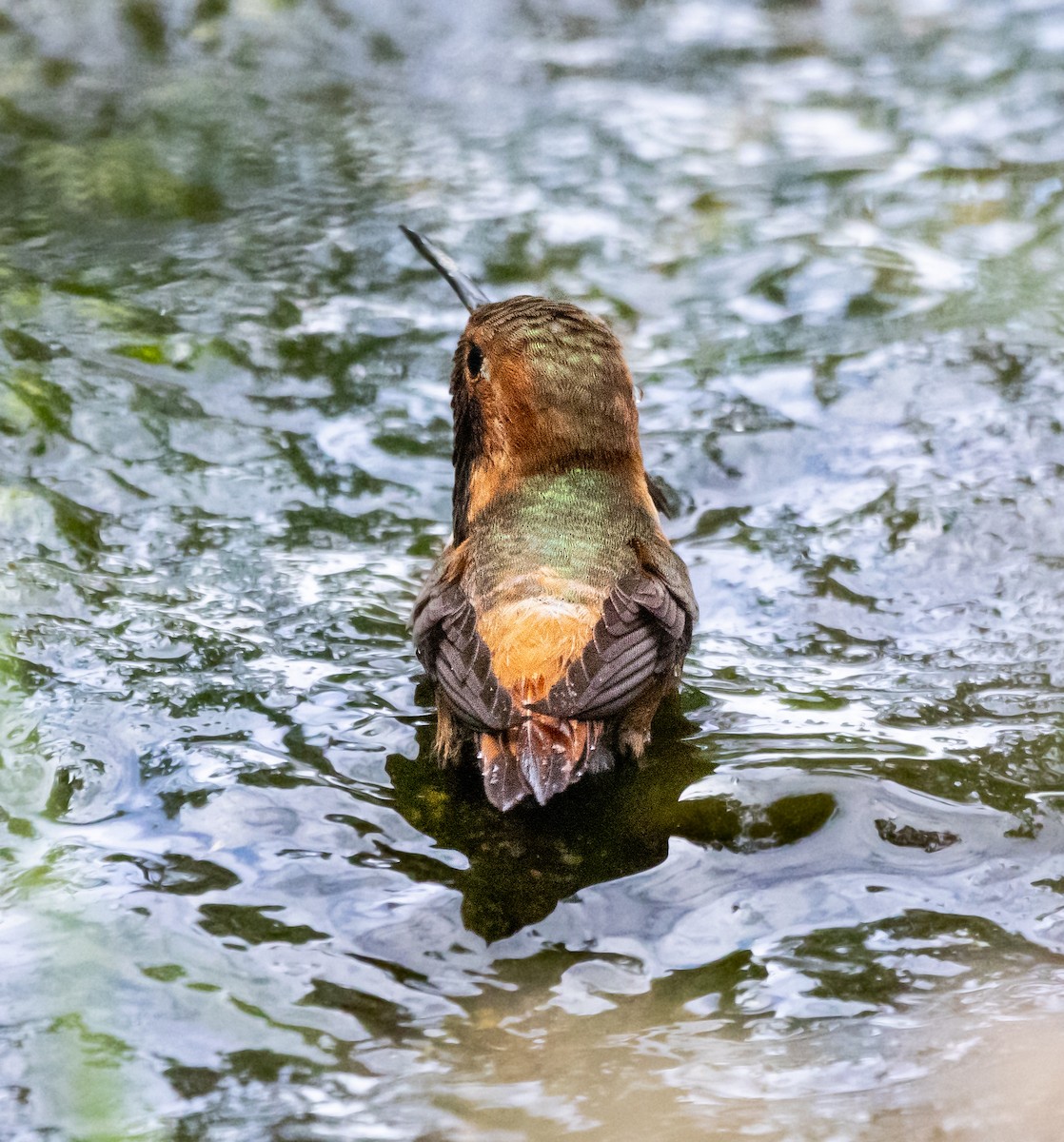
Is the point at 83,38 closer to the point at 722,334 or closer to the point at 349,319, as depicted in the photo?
the point at 349,319

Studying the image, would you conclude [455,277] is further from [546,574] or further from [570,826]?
[570,826]

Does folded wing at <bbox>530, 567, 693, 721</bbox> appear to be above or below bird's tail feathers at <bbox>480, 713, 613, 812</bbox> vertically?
above

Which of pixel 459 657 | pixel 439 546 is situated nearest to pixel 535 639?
pixel 459 657

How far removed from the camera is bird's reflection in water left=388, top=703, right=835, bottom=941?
415 centimetres

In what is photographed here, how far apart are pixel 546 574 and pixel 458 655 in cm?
50

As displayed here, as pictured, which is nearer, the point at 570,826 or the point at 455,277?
the point at 570,826

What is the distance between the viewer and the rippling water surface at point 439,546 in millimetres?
3479

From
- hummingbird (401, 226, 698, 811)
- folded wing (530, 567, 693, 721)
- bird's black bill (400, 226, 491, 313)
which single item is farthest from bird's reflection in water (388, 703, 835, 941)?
bird's black bill (400, 226, 491, 313)

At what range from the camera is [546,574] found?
4906mm

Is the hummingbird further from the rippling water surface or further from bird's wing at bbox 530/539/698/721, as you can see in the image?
the rippling water surface

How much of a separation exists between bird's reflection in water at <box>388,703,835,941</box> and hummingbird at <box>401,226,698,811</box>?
0.13 m

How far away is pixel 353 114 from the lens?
33.3 feet

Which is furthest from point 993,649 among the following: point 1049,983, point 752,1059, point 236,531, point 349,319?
point 349,319

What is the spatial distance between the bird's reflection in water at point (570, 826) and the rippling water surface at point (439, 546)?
19mm
